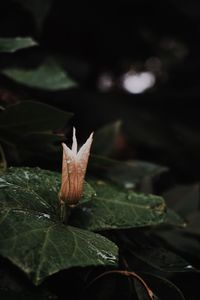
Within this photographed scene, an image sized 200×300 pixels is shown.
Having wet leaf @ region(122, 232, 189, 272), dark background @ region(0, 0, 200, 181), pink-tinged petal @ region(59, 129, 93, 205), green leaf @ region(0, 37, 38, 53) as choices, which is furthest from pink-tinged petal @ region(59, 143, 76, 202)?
dark background @ region(0, 0, 200, 181)

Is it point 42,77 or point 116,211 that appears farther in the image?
point 42,77

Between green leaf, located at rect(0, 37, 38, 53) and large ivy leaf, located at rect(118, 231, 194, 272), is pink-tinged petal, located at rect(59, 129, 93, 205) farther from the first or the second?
green leaf, located at rect(0, 37, 38, 53)

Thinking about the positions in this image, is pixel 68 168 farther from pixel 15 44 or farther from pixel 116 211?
pixel 15 44

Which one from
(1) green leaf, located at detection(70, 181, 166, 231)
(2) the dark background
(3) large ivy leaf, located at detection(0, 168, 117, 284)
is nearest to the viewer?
(3) large ivy leaf, located at detection(0, 168, 117, 284)

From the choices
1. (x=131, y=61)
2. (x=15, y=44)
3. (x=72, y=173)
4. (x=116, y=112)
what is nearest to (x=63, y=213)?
(x=72, y=173)

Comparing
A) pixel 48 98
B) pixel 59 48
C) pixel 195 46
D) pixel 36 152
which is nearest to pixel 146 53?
pixel 195 46

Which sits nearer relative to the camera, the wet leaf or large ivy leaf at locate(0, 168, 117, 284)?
large ivy leaf at locate(0, 168, 117, 284)

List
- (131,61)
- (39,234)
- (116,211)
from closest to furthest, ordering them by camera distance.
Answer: (39,234), (116,211), (131,61)
